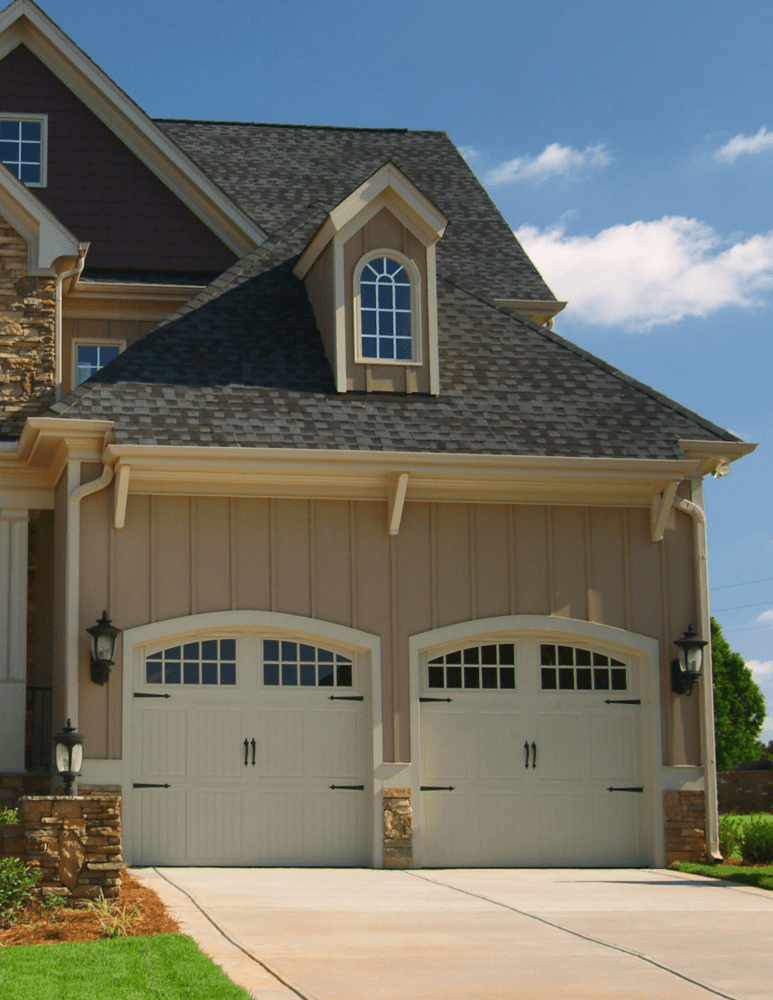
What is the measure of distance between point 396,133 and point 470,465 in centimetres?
1046

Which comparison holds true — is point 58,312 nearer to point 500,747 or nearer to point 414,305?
point 414,305

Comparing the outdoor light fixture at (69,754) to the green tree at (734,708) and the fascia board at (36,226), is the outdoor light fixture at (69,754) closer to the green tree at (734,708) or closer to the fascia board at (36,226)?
the fascia board at (36,226)

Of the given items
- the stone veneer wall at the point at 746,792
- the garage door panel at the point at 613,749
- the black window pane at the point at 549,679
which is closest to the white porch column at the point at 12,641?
the black window pane at the point at 549,679

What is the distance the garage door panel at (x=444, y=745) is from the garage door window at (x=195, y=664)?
2.14 metres

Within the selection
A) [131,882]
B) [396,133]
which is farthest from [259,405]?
[396,133]

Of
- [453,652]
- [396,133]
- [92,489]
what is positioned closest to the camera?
[92,489]

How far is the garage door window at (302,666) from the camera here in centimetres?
1442

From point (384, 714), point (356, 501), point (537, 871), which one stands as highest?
point (356, 501)

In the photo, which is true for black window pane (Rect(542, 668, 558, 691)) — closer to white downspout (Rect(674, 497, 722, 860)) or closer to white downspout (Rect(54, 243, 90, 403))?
white downspout (Rect(674, 497, 722, 860))

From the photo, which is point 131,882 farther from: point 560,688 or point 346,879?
point 560,688

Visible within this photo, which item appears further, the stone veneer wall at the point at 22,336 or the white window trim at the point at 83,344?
the white window trim at the point at 83,344

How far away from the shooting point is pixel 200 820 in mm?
13961

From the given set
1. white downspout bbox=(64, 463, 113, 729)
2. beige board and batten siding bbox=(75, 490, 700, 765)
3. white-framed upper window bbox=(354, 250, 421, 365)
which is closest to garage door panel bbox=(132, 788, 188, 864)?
beige board and batten siding bbox=(75, 490, 700, 765)

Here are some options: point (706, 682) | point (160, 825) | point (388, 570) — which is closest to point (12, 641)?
point (160, 825)
